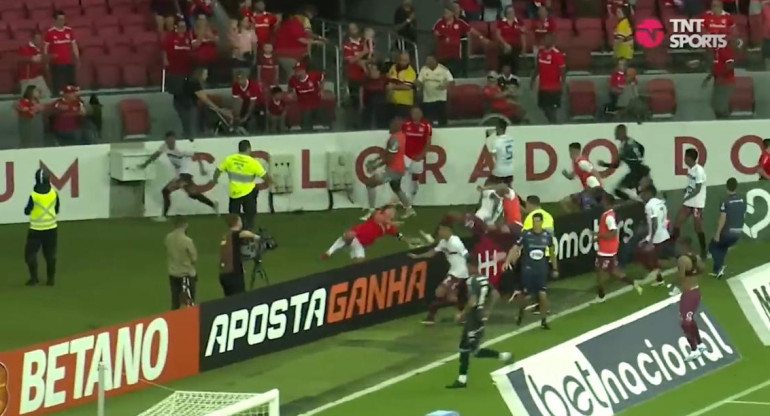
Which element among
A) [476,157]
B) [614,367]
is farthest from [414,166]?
[614,367]

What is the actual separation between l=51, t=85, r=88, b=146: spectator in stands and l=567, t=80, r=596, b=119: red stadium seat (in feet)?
30.3

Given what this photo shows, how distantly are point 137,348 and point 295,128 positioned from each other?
494 inches

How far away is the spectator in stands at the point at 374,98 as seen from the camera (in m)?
31.4

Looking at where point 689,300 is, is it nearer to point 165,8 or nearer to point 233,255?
point 233,255

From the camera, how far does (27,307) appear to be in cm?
2402

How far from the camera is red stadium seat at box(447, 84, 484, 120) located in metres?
32.4

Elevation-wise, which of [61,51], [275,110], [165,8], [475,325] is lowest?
[475,325]

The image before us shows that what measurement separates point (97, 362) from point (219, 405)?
303 cm

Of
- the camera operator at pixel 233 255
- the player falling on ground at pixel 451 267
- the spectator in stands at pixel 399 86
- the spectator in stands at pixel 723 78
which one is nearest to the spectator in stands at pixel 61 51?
the spectator in stands at pixel 399 86

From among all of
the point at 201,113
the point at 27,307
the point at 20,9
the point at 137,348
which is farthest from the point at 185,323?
the point at 20,9

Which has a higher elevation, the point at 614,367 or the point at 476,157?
the point at 476,157

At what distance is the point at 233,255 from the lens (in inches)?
891

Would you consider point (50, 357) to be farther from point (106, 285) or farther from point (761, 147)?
point (761, 147)

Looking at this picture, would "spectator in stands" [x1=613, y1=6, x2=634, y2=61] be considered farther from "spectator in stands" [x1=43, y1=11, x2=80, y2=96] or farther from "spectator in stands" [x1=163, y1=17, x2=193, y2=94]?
"spectator in stands" [x1=43, y1=11, x2=80, y2=96]
